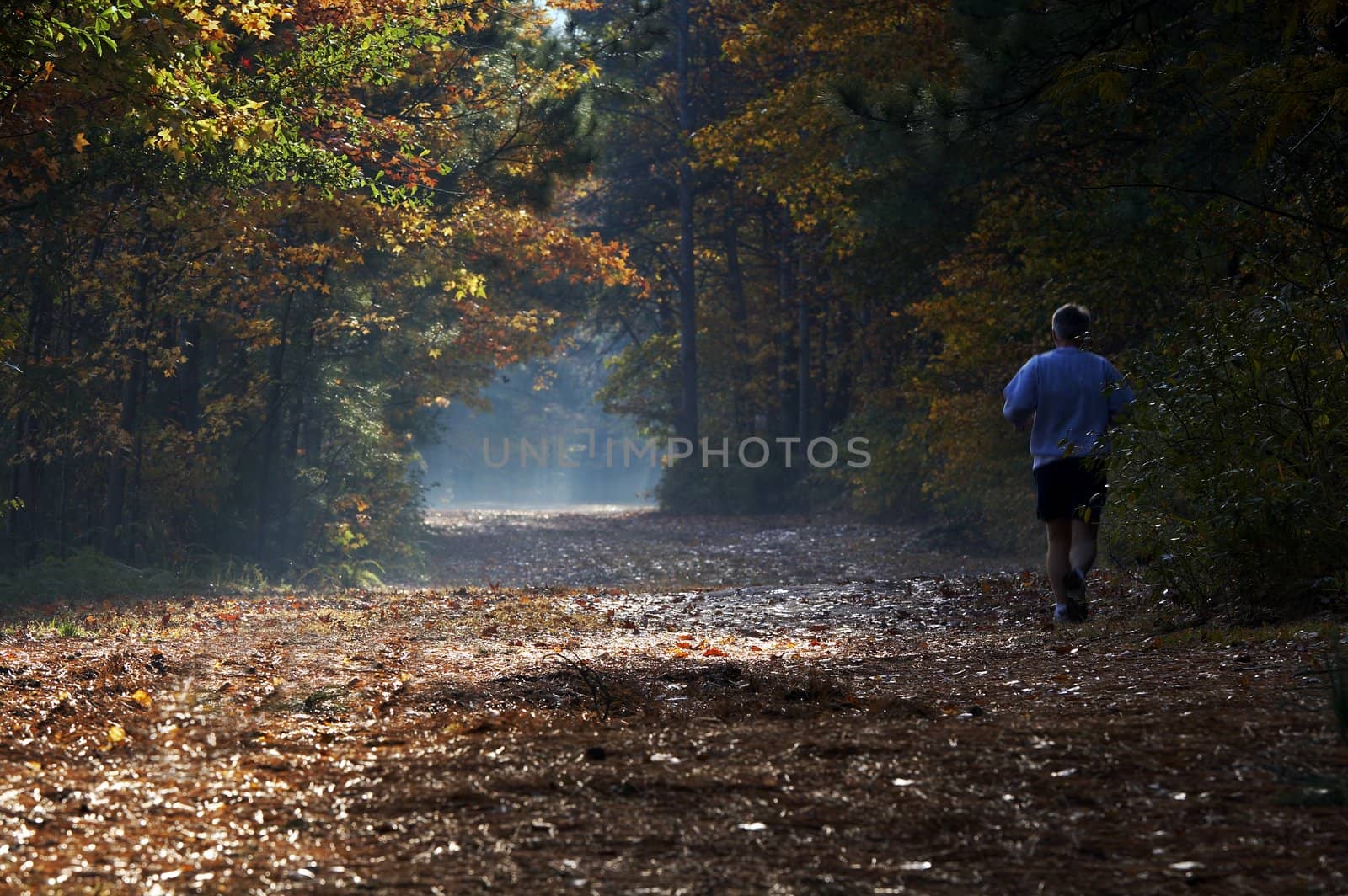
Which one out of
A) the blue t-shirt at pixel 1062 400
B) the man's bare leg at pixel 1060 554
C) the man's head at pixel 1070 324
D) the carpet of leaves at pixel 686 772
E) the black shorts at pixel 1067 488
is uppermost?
the man's head at pixel 1070 324

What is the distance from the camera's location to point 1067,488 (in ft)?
30.9

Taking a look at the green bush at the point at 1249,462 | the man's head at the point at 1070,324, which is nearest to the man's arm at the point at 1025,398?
the man's head at the point at 1070,324

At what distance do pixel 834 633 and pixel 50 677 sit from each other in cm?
552

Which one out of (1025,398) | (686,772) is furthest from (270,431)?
(686,772)

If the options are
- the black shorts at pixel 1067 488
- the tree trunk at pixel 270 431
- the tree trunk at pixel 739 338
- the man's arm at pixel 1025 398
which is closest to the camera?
the black shorts at pixel 1067 488

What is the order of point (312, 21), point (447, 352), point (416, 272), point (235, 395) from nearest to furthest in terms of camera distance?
point (312, 21)
point (235, 395)
point (416, 272)
point (447, 352)

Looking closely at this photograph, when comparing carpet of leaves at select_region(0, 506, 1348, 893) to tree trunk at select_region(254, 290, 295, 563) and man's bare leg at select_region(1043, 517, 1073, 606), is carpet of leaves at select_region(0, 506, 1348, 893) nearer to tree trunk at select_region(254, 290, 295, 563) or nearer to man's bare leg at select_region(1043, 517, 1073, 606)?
man's bare leg at select_region(1043, 517, 1073, 606)

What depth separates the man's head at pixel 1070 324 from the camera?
9617 mm

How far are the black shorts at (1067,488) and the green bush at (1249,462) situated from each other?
142 cm

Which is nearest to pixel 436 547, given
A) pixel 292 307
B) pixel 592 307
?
pixel 292 307

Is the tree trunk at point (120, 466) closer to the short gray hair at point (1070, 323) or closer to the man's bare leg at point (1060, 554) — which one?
the short gray hair at point (1070, 323)

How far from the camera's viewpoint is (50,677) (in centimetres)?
687

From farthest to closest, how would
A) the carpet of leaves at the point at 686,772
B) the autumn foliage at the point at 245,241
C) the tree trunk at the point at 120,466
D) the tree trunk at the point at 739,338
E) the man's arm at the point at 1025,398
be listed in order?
the tree trunk at the point at 739,338
the tree trunk at the point at 120,466
the autumn foliage at the point at 245,241
the man's arm at the point at 1025,398
the carpet of leaves at the point at 686,772

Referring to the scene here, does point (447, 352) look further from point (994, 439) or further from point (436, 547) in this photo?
point (994, 439)
